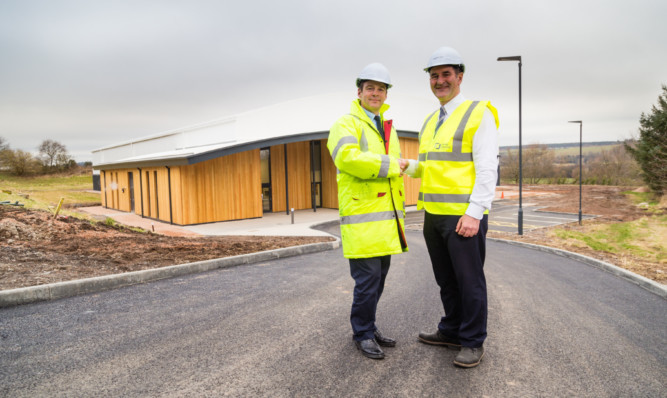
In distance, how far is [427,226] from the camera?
3.40m

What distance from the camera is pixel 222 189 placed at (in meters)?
21.1

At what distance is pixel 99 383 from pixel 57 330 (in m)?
1.41

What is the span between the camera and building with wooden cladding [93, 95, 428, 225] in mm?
20203

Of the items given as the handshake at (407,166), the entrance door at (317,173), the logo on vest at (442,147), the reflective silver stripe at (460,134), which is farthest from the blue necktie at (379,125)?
the entrance door at (317,173)

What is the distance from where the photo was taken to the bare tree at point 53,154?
207 feet

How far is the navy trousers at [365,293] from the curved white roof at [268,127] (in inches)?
661

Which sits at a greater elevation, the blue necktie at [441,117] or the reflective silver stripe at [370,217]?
the blue necktie at [441,117]

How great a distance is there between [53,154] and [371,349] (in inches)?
3006

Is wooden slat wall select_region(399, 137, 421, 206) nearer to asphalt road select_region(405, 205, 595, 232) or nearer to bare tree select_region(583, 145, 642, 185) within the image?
asphalt road select_region(405, 205, 595, 232)

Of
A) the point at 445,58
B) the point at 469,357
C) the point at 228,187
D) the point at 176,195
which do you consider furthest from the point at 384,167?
the point at 228,187

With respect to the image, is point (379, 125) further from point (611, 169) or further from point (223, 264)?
point (611, 169)

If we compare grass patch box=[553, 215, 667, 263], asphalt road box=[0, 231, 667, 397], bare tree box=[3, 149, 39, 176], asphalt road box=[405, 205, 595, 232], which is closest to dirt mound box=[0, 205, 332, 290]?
asphalt road box=[0, 231, 667, 397]

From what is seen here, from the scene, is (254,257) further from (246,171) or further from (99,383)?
(246,171)

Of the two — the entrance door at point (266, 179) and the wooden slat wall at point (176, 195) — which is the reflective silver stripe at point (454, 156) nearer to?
the wooden slat wall at point (176, 195)
